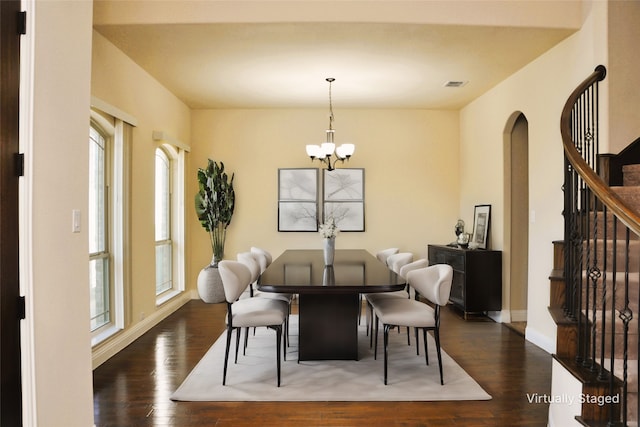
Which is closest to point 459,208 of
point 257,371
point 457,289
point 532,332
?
point 457,289

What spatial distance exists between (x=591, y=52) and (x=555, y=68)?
60 cm

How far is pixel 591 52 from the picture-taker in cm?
389

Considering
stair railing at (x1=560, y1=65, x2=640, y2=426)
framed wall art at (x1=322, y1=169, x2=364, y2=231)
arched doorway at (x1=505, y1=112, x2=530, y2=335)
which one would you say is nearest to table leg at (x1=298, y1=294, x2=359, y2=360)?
stair railing at (x1=560, y1=65, x2=640, y2=426)

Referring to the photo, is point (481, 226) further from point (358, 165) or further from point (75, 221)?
point (75, 221)

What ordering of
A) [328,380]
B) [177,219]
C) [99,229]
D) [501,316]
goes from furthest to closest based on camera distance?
[177,219] → [501,316] → [99,229] → [328,380]

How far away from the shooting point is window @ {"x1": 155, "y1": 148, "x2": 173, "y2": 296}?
20.4 feet

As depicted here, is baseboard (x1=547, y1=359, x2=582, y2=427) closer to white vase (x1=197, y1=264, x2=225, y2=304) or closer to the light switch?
the light switch

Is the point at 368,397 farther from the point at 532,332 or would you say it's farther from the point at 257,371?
the point at 532,332

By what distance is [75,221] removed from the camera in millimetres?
2539

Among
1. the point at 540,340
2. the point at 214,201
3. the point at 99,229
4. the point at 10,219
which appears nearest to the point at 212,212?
the point at 214,201

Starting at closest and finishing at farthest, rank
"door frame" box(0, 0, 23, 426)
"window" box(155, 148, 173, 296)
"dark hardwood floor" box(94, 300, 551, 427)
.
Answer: "door frame" box(0, 0, 23, 426) < "dark hardwood floor" box(94, 300, 551, 427) < "window" box(155, 148, 173, 296)

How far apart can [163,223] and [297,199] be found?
1.94 meters

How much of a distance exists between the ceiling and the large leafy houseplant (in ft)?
3.37

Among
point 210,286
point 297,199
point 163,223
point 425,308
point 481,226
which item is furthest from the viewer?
point 297,199
